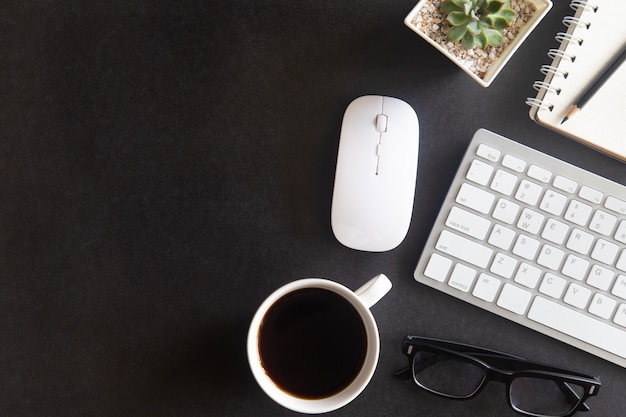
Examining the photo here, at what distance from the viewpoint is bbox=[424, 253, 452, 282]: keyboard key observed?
72 cm

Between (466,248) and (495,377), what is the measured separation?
0.51 ft

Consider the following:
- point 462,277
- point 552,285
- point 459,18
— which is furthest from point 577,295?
point 459,18

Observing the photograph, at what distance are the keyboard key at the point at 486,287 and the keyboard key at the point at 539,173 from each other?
12cm

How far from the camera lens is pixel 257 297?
2.42 ft

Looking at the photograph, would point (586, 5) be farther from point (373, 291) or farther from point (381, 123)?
point (373, 291)

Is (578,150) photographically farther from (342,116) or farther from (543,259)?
(342,116)

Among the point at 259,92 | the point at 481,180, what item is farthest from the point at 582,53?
the point at 259,92

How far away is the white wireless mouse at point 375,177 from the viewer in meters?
0.69

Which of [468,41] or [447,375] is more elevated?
[468,41]

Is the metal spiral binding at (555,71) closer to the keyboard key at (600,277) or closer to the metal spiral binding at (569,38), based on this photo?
the metal spiral binding at (569,38)

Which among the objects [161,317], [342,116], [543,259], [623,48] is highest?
[623,48]

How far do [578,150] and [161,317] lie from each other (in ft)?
1.74

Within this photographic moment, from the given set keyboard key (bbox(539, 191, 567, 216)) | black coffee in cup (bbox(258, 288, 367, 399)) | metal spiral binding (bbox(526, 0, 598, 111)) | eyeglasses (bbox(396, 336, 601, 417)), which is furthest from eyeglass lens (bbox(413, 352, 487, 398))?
metal spiral binding (bbox(526, 0, 598, 111))

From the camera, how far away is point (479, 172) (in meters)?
0.71
